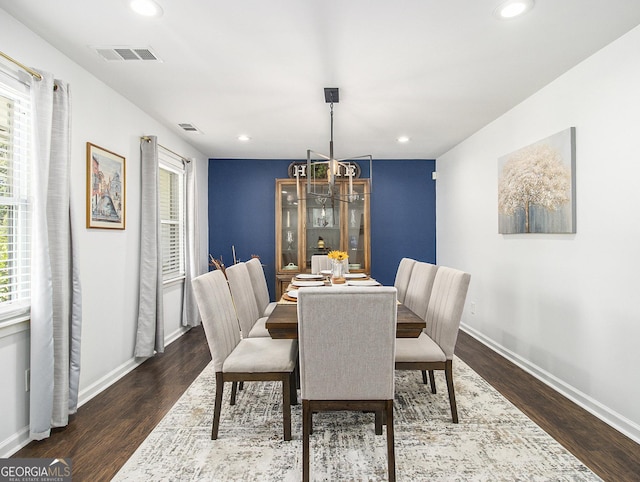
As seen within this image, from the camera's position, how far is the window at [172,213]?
13.8 feet

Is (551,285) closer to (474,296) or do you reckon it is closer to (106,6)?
(474,296)

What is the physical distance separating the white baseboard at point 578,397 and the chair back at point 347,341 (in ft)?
5.19

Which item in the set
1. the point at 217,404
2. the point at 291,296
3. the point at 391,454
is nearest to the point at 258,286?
the point at 291,296

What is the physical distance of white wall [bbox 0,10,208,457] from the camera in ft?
6.79

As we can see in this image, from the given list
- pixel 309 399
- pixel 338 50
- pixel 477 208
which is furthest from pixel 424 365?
pixel 477 208

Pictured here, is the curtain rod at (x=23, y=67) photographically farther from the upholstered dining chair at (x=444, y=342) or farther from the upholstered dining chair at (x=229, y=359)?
the upholstered dining chair at (x=444, y=342)

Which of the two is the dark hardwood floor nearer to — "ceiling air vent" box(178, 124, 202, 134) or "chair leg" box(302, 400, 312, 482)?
"chair leg" box(302, 400, 312, 482)

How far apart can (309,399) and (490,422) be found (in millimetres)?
1296

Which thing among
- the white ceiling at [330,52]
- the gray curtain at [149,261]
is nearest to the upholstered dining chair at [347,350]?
the white ceiling at [330,52]

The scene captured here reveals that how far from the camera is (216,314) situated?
2227 millimetres

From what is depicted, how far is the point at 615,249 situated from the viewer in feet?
7.68

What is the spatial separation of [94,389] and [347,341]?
222 cm

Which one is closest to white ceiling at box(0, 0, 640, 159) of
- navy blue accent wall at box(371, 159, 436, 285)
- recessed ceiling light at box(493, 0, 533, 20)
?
recessed ceiling light at box(493, 0, 533, 20)

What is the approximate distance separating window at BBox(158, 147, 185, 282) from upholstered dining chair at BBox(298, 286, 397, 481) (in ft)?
9.34
